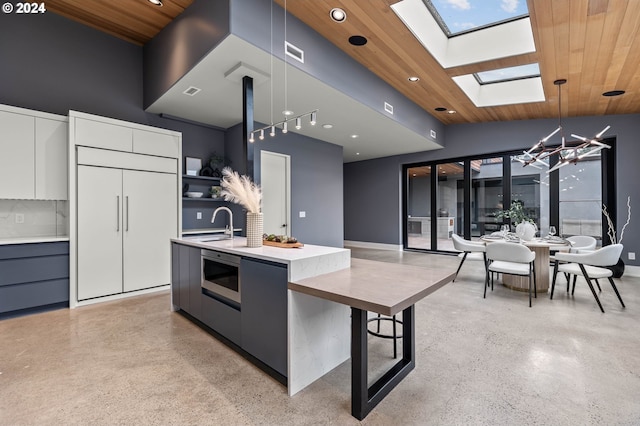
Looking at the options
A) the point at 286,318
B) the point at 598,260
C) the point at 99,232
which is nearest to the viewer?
the point at 286,318

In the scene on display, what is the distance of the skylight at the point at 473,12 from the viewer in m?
3.28

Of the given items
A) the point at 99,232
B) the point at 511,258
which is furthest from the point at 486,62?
the point at 99,232

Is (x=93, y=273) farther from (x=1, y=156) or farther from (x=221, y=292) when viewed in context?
(x=221, y=292)

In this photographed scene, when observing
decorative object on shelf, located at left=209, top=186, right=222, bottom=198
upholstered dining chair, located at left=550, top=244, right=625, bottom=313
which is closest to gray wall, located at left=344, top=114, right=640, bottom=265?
upholstered dining chair, located at left=550, top=244, right=625, bottom=313

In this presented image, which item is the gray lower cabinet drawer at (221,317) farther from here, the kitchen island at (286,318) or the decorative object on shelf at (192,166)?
the decorative object on shelf at (192,166)

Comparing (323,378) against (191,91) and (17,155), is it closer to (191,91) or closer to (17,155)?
(191,91)

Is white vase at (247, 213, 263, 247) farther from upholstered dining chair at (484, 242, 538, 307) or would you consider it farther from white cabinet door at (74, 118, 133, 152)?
upholstered dining chair at (484, 242, 538, 307)

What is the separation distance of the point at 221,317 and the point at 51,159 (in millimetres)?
2927

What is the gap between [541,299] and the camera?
3.79 m

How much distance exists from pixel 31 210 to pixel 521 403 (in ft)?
17.0

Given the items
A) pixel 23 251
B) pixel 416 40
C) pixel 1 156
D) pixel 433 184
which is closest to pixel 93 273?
pixel 23 251

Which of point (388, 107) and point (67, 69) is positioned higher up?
point (67, 69)

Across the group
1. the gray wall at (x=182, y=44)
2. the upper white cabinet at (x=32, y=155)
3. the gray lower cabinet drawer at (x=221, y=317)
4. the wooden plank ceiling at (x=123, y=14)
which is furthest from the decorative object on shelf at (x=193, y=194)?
the gray lower cabinet drawer at (x=221, y=317)

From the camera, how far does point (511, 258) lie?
3713 millimetres
